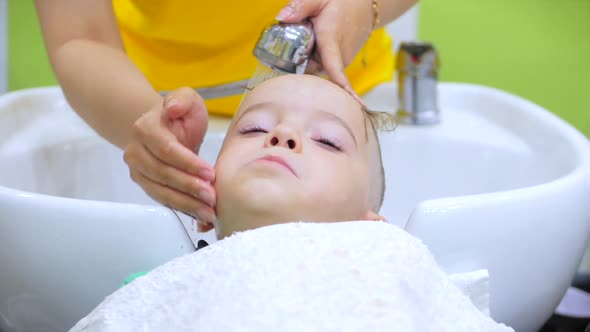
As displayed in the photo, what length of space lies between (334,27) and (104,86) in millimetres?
269

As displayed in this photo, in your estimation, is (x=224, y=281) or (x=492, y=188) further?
(x=492, y=188)

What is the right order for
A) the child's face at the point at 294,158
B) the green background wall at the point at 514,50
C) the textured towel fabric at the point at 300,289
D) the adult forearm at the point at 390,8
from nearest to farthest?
the textured towel fabric at the point at 300,289 → the child's face at the point at 294,158 → the adult forearm at the point at 390,8 → the green background wall at the point at 514,50

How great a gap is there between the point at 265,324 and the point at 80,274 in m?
0.25

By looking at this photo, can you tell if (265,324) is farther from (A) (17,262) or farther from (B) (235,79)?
(B) (235,79)

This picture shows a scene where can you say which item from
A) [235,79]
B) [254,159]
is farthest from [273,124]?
[235,79]

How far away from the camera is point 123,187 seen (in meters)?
1.06

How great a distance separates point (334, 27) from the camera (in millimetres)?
830

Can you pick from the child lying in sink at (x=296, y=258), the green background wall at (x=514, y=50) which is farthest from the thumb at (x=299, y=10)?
the green background wall at (x=514, y=50)

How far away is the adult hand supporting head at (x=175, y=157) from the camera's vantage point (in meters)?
0.64

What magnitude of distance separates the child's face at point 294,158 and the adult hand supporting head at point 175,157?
21 millimetres

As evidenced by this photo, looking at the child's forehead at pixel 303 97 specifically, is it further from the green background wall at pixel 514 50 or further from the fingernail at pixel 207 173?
the green background wall at pixel 514 50

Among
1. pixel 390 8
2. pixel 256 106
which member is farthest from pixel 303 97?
pixel 390 8

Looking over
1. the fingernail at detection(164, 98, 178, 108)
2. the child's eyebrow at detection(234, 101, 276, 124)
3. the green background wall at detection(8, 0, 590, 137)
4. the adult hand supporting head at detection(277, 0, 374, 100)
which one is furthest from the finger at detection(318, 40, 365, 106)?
the green background wall at detection(8, 0, 590, 137)

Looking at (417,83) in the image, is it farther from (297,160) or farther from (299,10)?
(297,160)
